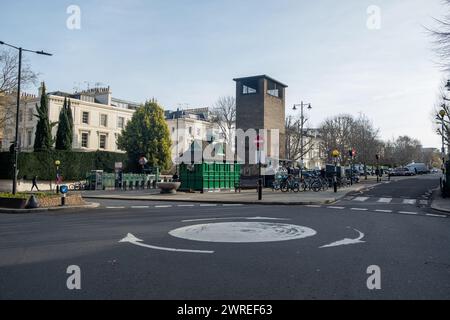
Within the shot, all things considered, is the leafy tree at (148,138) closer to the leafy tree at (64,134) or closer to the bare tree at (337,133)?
the leafy tree at (64,134)

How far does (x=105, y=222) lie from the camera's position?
11.5 meters

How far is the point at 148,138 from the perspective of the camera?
50.2 m

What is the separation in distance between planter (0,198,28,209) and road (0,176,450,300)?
5445mm

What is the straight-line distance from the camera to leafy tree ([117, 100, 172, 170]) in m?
50.0

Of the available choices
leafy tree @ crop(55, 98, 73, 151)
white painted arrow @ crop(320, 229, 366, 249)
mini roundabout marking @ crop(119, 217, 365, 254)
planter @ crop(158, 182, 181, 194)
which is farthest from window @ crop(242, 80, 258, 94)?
white painted arrow @ crop(320, 229, 366, 249)

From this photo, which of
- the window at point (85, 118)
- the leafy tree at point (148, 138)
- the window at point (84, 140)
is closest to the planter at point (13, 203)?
the leafy tree at point (148, 138)

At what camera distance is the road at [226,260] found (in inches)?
186

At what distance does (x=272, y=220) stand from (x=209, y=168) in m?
16.5

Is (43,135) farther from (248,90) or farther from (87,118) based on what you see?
(248,90)

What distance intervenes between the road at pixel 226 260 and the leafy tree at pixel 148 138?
129 feet

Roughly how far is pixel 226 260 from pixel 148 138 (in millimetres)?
45247

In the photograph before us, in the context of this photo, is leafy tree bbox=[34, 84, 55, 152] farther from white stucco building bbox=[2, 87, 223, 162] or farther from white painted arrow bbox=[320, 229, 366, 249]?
white painted arrow bbox=[320, 229, 366, 249]

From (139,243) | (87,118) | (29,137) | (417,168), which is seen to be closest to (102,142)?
(87,118)

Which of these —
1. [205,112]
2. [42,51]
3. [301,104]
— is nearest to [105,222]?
[42,51]
